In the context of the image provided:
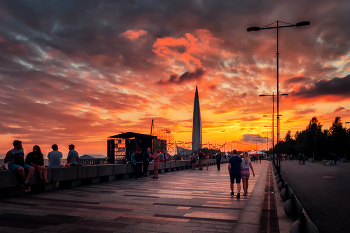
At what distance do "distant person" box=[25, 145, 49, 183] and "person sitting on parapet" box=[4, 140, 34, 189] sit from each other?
441 mm

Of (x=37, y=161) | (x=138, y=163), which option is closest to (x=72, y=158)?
(x=37, y=161)

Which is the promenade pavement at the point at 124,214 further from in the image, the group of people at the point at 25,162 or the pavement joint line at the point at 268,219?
the group of people at the point at 25,162

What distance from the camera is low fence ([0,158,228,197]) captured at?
10125 mm

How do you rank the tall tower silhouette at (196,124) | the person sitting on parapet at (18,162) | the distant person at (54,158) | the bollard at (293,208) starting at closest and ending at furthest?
the bollard at (293,208)
the person sitting on parapet at (18,162)
the distant person at (54,158)
the tall tower silhouette at (196,124)

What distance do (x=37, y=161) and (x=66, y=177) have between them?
6.33 ft

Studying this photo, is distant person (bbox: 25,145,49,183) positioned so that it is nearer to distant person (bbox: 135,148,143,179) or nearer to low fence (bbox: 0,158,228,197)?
low fence (bbox: 0,158,228,197)

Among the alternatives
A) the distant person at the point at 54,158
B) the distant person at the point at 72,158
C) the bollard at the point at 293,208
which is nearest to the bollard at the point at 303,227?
the bollard at the point at 293,208

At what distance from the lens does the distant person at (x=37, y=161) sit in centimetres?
1124

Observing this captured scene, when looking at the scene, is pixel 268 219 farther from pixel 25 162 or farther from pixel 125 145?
pixel 125 145

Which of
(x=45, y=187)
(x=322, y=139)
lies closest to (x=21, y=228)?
(x=45, y=187)

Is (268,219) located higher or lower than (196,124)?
lower

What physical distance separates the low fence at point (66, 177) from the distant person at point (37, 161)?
0.17m

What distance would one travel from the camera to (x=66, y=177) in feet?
42.6

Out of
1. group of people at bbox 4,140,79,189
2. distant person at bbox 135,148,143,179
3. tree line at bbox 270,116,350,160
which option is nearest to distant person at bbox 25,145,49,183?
group of people at bbox 4,140,79,189
